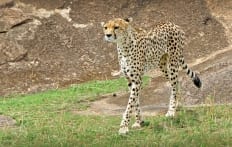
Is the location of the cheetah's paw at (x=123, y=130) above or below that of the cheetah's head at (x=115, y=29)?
below

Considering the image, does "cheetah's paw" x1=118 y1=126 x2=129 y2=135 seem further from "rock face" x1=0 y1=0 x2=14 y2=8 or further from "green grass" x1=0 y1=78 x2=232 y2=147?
"rock face" x1=0 y1=0 x2=14 y2=8

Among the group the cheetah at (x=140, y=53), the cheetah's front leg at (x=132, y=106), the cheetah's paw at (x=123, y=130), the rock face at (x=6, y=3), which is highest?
the rock face at (x=6, y=3)

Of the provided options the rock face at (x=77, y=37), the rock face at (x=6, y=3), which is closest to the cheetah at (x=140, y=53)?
the rock face at (x=77, y=37)

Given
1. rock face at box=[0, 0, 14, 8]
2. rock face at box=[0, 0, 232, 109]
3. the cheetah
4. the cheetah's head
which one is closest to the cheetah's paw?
the cheetah

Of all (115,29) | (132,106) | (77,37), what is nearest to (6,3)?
(77,37)

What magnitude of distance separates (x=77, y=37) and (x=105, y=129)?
1035 cm

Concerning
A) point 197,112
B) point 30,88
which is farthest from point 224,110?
point 30,88

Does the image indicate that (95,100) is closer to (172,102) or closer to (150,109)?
(150,109)

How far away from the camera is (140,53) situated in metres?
12.1

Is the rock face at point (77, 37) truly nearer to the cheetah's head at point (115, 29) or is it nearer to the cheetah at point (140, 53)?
the cheetah at point (140, 53)

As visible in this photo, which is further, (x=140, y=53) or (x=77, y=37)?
(x=77, y=37)

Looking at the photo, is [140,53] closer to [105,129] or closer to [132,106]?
[132,106]

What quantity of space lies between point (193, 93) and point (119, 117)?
9.36 ft

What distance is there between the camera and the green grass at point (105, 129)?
1011 centimetres
